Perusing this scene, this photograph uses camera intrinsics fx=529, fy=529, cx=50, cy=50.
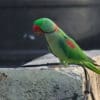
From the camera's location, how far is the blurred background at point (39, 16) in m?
7.11

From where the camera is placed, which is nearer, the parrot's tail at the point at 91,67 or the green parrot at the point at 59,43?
the parrot's tail at the point at 91,67

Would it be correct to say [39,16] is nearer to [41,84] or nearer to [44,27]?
[44,27]

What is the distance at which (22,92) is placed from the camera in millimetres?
2240

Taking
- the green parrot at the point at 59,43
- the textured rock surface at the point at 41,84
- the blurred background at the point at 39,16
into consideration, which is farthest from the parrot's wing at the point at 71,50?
the blurred background at the point at 39,16

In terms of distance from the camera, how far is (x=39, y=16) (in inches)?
279

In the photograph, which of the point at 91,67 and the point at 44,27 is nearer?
the point at 91,67

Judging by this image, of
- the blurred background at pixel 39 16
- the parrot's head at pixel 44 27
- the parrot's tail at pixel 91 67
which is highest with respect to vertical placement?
the blurred background at pixel 39 16

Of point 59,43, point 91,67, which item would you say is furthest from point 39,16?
point 91,67

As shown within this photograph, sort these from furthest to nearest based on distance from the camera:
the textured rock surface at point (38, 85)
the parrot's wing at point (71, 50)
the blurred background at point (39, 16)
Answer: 1. the blurred background at point (39, 16)
2. the parrot's wing at point (71, 50)
3. the textured rock surface at point (38, 85)

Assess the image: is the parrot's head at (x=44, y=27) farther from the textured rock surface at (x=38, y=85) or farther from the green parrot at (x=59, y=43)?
the textured rock surface at (x=38, y=85)

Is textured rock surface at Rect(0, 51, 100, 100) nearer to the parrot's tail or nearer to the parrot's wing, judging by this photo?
the parrot's tail

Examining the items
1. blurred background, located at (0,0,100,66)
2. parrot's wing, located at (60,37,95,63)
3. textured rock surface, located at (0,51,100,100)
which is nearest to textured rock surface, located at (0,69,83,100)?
textured rock surface, located at (0,51,100,100)

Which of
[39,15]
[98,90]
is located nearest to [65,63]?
[98,90]

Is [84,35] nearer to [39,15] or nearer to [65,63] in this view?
[39,15]
